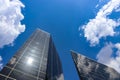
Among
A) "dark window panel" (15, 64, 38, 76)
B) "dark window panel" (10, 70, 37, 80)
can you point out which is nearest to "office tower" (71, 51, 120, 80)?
"dark window panel" (15, 64, 38, 76)

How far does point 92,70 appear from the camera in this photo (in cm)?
3625

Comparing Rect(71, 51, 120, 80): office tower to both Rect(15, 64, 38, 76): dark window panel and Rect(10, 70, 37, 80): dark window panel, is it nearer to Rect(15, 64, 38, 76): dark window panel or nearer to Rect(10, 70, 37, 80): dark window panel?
Rect(15, 64, 38, 76): dark window panel

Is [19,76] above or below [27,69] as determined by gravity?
below

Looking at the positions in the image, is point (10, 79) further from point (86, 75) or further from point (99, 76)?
point (99, 76)

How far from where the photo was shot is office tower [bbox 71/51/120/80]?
109ft

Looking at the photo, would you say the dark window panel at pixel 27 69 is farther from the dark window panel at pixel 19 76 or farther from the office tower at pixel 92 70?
the office tower at pixel 92 70

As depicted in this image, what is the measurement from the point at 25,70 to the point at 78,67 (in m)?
13.4

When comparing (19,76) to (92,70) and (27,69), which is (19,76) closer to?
(27,69)

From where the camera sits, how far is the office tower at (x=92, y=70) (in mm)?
33188

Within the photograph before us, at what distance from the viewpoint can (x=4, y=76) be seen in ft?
66.5

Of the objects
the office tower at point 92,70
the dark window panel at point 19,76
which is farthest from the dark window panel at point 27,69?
the office tower at point 92,70

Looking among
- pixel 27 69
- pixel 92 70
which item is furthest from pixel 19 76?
pixel 92 70

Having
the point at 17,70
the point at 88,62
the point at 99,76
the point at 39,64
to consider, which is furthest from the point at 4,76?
the point at 88,62

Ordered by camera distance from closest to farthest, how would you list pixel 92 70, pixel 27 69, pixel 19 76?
pixel 19 76
pixel 27 69
pixel 92 70
